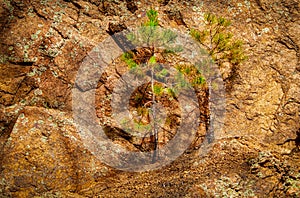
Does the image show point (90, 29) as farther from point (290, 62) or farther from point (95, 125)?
point (290, 62)

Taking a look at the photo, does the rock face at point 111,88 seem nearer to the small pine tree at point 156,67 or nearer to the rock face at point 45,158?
the rock face at point 45,158

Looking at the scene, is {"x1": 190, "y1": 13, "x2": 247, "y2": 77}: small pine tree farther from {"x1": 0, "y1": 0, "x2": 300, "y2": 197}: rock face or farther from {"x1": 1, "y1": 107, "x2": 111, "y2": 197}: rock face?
{"x1": 1, "y1": 107, "x2": 111, "y2": 197}: rock face

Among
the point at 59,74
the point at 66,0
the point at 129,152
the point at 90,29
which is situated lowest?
the point at 129,152

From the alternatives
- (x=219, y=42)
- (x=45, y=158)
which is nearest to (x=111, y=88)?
(x=45, y=158)

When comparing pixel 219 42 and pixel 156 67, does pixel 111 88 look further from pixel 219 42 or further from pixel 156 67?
pixel 219 42

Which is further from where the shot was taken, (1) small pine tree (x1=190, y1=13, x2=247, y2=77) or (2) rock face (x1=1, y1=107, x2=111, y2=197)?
(1) small pine tree (x1=190, y1=13, x2=247, y2=77)

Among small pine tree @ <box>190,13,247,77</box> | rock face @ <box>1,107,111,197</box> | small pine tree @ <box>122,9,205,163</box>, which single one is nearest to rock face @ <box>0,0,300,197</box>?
rock face @ <box>1,107,111,197</box>

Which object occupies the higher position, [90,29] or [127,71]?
[90,29]

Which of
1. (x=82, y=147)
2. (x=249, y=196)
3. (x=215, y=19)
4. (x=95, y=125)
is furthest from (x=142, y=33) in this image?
(x=249, y=196)

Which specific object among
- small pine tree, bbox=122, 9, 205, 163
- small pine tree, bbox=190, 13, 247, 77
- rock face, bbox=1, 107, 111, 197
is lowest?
rock face, bbox=1, 107, 111, 197
